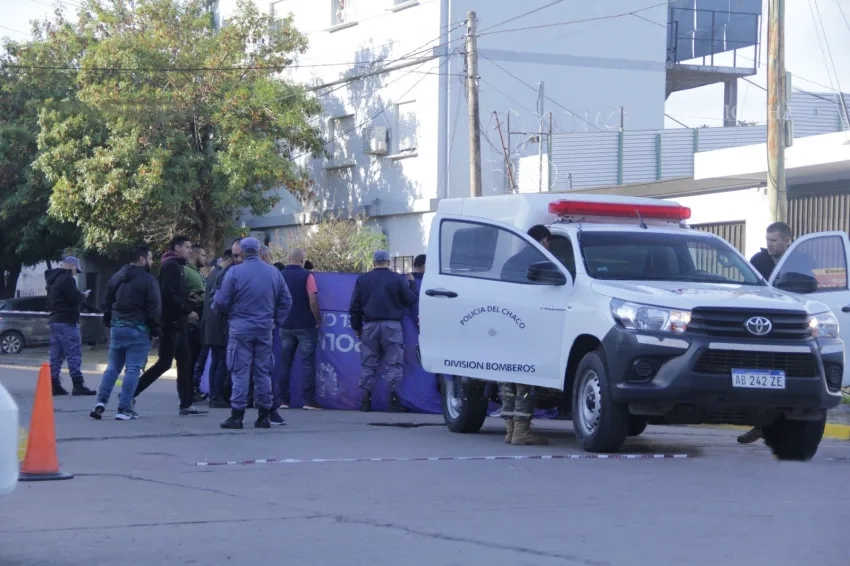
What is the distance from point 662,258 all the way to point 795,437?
1.86 metres

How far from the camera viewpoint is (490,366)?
1153 centimetres

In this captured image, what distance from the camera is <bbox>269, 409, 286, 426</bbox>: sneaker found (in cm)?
1354

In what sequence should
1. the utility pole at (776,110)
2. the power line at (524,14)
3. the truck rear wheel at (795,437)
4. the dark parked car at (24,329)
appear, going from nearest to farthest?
the truck rear wheel at (795,437), the utility pole at (776,110), the dark parked car at (24,329), the power line at (524,14)

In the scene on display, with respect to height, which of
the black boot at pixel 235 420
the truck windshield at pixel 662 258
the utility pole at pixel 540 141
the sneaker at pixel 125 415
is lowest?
the sneaker at pixel 125 415

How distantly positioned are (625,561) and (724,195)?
690 inches

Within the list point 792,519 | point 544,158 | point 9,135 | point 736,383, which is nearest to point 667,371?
point 736,383

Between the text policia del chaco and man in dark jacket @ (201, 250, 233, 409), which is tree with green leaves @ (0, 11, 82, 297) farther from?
the text policia del chaco

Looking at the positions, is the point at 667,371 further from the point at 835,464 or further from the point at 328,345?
the point at 328,345

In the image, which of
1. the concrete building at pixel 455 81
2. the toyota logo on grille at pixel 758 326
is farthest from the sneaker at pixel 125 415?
the concrete building at pixel 455 81

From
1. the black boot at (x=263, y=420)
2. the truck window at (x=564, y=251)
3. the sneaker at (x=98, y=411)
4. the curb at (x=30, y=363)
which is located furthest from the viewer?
the curb at (x=30, y=363)

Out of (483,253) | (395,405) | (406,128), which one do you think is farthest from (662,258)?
(406,128)

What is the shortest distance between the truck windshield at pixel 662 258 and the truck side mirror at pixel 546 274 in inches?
9.4

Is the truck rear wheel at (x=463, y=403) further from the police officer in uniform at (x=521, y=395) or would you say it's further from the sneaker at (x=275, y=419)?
the sneaker at (x=275, y=419)

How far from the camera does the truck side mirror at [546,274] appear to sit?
10781 mm
